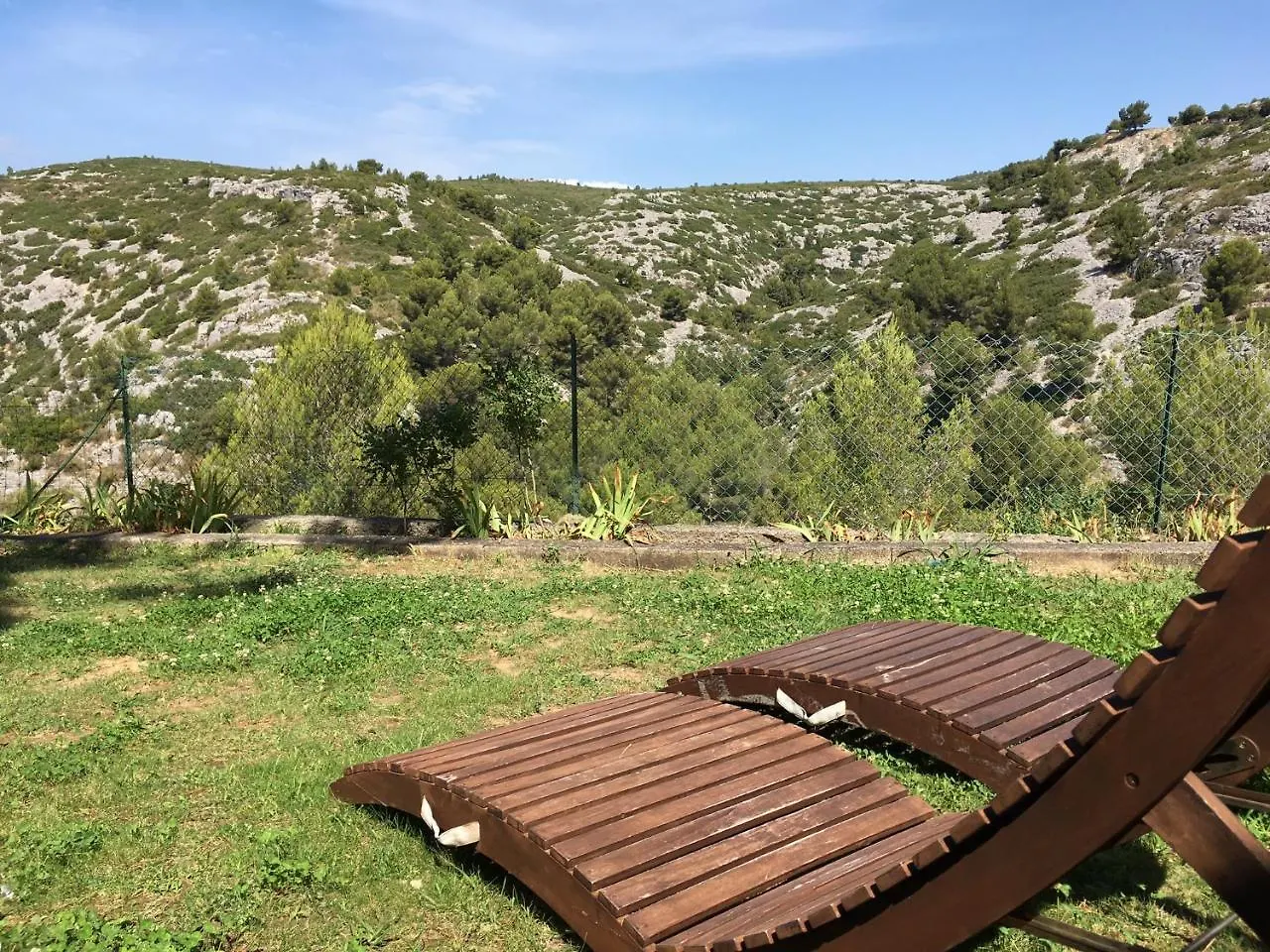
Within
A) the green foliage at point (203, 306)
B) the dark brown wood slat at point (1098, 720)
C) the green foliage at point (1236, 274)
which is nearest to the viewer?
the dark brown wood slat at point (1098, 720)

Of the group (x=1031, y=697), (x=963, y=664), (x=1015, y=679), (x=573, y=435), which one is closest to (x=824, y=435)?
(x=573, y=435)

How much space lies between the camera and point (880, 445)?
1101cm

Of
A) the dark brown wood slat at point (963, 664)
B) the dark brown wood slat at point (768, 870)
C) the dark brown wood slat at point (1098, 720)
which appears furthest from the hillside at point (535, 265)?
the dark brown wood slat at point (1098, 720)

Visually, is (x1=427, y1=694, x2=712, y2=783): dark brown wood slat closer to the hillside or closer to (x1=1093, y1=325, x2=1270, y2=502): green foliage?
(x1=1093, y1=325, x2=1270, y2=502): green foliage

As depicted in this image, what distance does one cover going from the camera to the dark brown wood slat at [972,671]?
341cm

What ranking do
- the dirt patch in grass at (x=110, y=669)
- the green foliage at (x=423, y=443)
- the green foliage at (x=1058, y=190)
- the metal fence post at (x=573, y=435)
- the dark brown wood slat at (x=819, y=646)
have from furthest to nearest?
the green foliage at (x=1058, y=190) < the metal fence post at (x=573, y=435) < the green foliage at (x=423, y=443) < the dirt patch in grass at (x=110, y=669) < the dark brown wood slat at (x=819, y=646)

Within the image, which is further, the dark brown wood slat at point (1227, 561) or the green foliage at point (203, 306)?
the green foliage at point (203, 306)

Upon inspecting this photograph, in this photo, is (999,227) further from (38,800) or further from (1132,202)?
(38,800)

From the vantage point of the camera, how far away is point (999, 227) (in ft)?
168

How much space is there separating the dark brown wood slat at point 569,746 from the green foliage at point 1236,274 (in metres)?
29.7

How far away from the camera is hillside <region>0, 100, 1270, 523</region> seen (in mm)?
29297

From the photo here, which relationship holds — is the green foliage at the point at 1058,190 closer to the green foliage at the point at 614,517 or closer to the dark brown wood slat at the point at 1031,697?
the green foliage at the point at 614,517

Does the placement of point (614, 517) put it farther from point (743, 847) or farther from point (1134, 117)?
point (1134, 117)

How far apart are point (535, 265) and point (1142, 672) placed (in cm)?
3565
